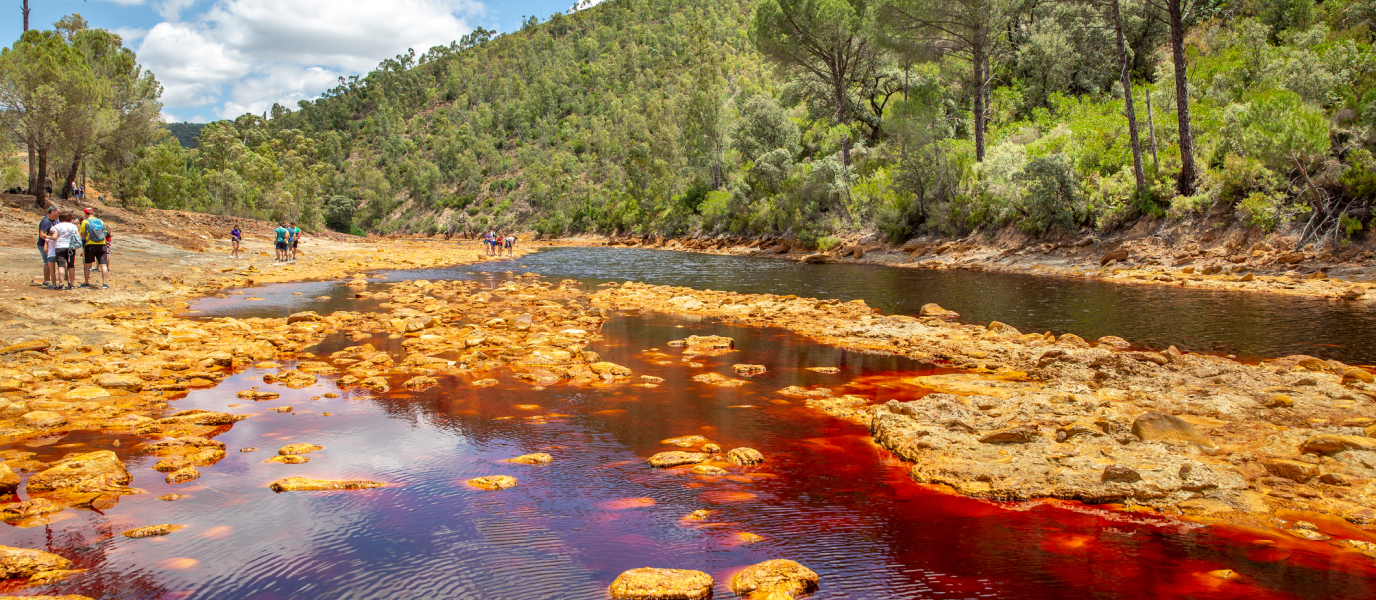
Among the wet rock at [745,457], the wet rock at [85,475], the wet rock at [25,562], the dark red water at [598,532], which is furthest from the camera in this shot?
the wet rock at [745,457]

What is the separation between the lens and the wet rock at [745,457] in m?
8.30

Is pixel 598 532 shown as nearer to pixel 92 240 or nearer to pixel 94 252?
pixel 92 240

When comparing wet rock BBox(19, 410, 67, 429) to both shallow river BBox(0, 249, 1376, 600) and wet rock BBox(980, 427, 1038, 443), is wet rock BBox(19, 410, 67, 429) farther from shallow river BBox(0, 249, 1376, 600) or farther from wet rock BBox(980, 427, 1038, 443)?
wet rock BBox(980, 427, 1038, 443)

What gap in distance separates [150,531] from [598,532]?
13.0 ft

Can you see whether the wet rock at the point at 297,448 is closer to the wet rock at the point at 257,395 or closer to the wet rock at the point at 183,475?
the wet rock at the point at 183,475

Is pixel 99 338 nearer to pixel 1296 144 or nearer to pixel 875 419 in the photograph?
pixel 875 419

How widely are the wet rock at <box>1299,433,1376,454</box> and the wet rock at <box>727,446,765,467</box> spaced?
6.05 meters

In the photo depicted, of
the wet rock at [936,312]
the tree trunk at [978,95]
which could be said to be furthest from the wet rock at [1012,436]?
the tree trunk at [978,95]

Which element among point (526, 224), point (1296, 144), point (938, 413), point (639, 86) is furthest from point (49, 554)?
point (639, 86)

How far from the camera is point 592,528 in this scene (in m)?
6.55

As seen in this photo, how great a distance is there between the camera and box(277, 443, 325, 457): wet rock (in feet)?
28.0

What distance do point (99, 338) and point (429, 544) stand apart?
12.3m

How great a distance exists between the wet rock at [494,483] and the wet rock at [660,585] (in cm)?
248

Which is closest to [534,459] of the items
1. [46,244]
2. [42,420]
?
[42,420]
